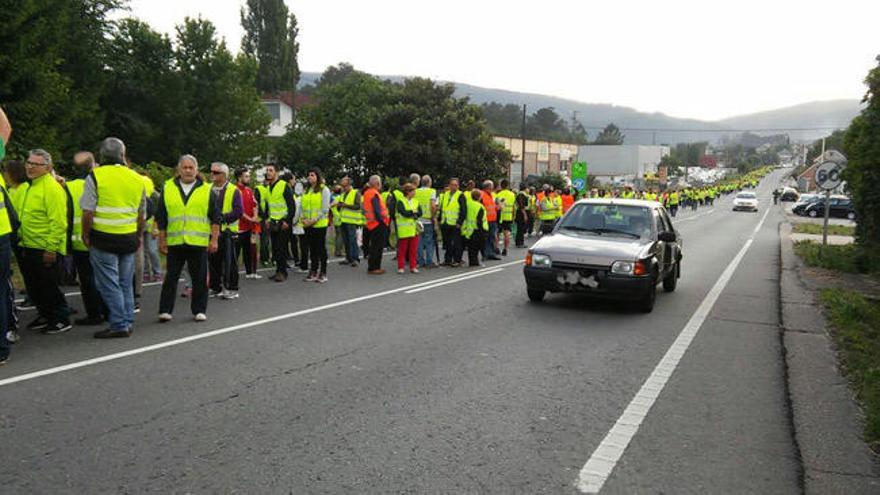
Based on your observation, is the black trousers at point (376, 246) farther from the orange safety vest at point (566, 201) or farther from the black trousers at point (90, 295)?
the orange safety vest at point (566, 201)

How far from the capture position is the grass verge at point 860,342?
18.0 ft

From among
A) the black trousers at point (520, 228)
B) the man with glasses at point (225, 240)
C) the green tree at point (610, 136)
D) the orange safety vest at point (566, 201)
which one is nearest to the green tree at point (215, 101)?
the orange safety vest at point (566, 201)

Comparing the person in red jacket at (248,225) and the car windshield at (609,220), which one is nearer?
the car windshield at (609,220)

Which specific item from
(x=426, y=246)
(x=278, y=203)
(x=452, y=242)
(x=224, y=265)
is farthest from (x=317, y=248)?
(x=452, y=242)

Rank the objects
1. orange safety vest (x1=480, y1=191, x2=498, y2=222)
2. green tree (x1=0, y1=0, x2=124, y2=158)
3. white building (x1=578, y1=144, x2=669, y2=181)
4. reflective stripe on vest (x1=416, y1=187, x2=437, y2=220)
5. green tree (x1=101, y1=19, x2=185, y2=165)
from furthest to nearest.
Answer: white building (x1=578, y1=144, x2=669, y2=181) < green tree (x1=101, y1=19, x2=185, y2=165) < green tree (x1=0, y1=0, x2=124, y2=158) < orange safety vest (x1=480, y1=191, x2=498, y2=222) < reflective stripe on vest (x1=416, y1=187, x2=437, y2=220)

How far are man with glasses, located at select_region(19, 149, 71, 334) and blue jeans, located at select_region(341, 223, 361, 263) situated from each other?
7.59 metres

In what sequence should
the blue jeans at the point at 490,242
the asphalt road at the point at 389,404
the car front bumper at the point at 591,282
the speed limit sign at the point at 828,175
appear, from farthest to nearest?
the speed limit sign at the point at 828,175
the blue jeans at the point at 490,242
the car front bumper at the point at 591,282
the asphalt road at the point at 389,404

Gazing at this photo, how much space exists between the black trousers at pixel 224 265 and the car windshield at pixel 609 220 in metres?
4.90

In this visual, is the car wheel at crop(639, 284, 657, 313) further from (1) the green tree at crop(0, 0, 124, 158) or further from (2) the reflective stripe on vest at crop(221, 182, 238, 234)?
(1) the green tree at crop(0, 0, 124, 158)

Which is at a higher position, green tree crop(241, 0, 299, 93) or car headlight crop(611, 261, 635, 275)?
green tree crop(241, 0, 299, 93)

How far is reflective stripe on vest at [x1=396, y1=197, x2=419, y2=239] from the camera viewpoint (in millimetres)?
13453

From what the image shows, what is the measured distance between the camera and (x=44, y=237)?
7559mm

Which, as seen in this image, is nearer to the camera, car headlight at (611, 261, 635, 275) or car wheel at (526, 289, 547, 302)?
car headlight at (611, 261, 635, 275)

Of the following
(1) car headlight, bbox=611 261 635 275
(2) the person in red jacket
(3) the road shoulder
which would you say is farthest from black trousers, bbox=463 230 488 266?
(3) the road shoulder
